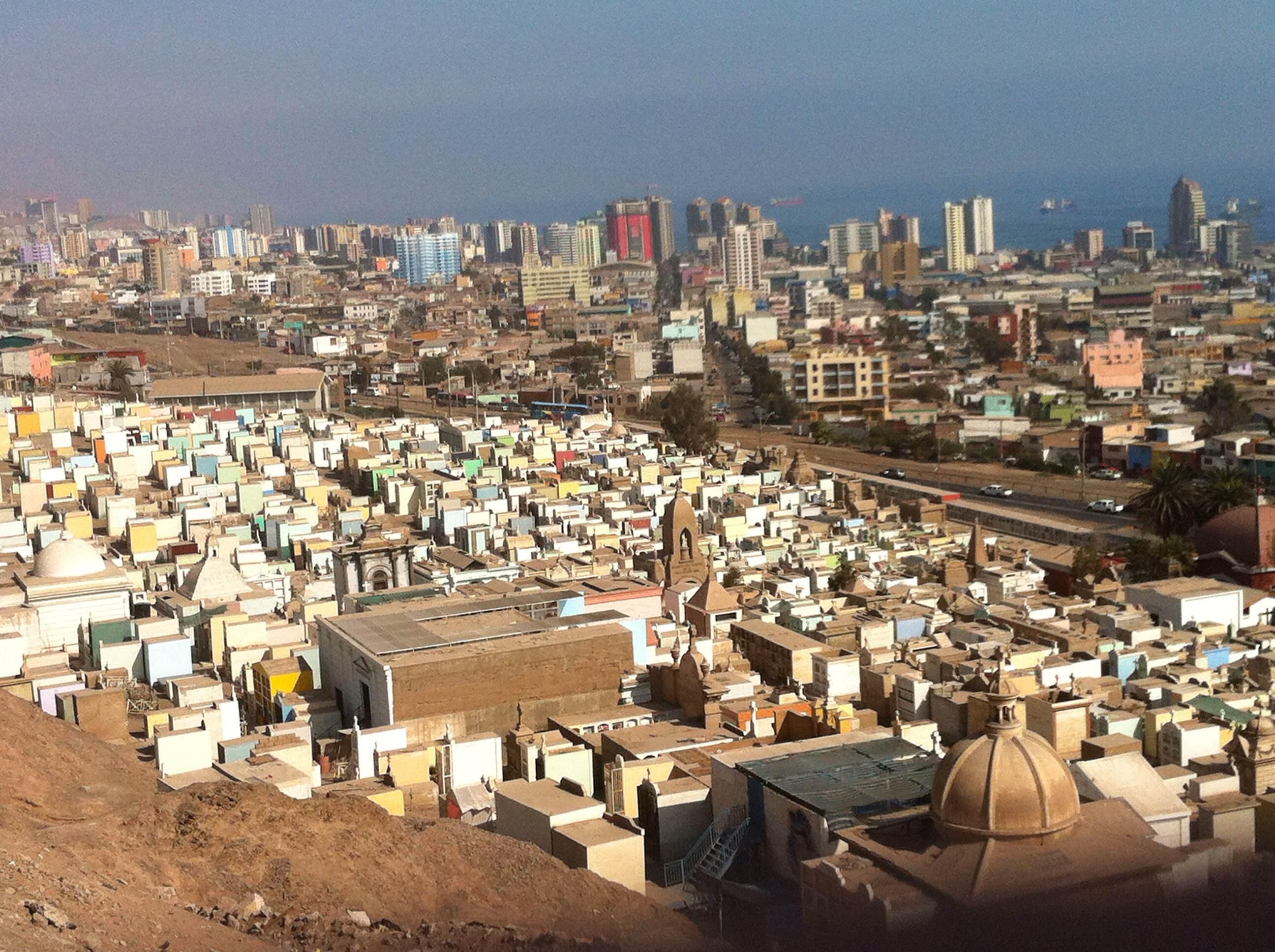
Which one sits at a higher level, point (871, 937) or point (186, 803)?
point (186, 803)

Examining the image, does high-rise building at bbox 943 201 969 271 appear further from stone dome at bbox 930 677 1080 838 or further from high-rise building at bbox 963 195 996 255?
stone dome at bbox 930 677 1080 838

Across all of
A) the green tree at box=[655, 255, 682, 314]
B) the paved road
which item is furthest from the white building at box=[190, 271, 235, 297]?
the paved road

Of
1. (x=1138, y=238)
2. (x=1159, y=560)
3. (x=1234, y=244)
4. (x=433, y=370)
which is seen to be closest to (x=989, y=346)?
(x=433, y=370)

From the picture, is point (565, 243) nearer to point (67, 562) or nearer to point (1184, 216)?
point (1184, 216)

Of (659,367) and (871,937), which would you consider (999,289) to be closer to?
(659,367)

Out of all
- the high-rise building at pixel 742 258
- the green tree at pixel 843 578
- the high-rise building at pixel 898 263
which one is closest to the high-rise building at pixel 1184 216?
the high-rise building at pixel 898 263

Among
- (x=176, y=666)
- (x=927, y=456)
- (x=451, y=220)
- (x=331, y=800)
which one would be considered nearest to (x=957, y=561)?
(x=176, y=666)

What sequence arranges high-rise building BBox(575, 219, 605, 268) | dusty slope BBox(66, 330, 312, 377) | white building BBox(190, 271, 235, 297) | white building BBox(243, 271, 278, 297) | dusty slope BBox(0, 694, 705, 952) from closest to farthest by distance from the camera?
dusty slope BBox(0, 694, 705, 952) → dusty slope BBox(66, 330, 312, 377) → white building BBox(243, 271, 278, 297) → white building BBox(190, 271, 235, 297) → high-rise building BBox(575, 219, 605, 268)
